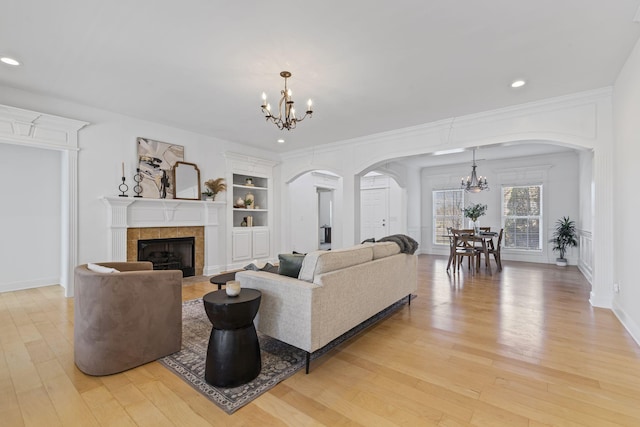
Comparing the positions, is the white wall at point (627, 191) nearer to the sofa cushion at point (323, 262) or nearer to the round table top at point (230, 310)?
the sofa cushion at point (323, 262)

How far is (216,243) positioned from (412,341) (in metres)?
4.40

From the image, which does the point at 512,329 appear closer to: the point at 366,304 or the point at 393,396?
the point at 366,304

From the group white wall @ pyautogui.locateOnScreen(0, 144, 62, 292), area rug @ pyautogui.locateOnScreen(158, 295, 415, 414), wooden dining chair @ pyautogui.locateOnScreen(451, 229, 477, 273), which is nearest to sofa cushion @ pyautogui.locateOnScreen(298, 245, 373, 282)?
area rug @ pyautogui.locateOnScreen(158, 295, 415, 414)

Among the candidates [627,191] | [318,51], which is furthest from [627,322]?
[318,51]

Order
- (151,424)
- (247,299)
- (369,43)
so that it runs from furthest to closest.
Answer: (369,43) → (247,299) → (151,424)

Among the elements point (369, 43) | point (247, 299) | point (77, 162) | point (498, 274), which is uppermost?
point (369, 43)

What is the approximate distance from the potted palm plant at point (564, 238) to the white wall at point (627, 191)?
3.80 metres

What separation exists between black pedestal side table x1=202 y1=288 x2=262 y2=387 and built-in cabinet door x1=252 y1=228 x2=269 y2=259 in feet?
15.4

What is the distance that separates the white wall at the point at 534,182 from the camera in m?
6.97

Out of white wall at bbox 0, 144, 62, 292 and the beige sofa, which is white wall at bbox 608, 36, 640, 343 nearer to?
the beige sofa

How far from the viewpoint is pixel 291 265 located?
2561 mm

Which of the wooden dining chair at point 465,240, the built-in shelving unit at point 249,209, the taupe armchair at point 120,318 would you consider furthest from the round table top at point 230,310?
the wooden dining chair at point 465,240

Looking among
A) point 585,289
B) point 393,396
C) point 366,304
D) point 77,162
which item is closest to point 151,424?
point 393,396

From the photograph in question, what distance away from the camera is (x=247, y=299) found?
2068mm
